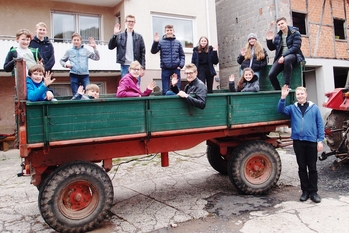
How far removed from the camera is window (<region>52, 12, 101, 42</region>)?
11.6 m

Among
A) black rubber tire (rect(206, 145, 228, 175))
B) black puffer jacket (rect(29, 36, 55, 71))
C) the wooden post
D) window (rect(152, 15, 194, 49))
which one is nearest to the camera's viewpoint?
the wooden post

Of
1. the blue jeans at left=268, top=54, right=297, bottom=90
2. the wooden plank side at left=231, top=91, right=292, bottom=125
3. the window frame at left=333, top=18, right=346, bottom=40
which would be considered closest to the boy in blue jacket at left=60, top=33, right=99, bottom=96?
the wooden plank side at left=231, top=91, right=292, bottom=125

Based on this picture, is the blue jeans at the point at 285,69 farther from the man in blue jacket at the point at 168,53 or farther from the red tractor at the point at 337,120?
the man in blue jacket at the point at 168,53

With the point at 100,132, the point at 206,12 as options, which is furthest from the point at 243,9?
the point at 100,132

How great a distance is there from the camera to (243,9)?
13875 millimetres

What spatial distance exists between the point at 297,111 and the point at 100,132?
2898 mm

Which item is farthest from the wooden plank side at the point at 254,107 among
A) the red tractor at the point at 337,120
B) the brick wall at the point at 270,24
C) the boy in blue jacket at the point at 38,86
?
the brick wall at the point at 270,24

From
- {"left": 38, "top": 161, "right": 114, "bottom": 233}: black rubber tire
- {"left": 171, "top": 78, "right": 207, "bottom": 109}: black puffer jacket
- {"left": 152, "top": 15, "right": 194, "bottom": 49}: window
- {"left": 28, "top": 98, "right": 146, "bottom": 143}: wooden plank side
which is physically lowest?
{"left": 38, "top": 161, "right": 114, "bottom": 233}: black rubber tire

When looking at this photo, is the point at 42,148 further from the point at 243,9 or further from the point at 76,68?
the point at 243,9

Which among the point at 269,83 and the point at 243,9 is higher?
the point at 243,9

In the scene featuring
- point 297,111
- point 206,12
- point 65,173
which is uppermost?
point 206,12

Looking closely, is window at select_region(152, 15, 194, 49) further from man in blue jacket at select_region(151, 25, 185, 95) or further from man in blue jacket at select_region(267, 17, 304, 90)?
man in blue jacket at select_region(267, 17, 304, 90)

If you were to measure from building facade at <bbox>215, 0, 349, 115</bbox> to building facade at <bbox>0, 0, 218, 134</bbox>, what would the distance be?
6.34 feet

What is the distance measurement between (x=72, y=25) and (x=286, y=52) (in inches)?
365
